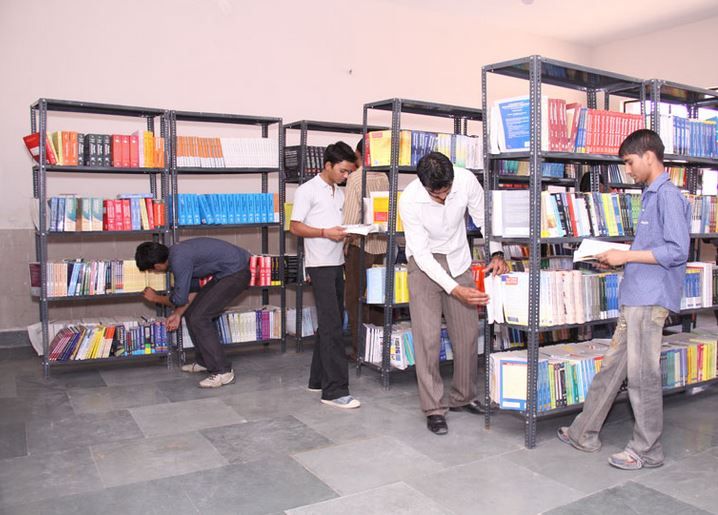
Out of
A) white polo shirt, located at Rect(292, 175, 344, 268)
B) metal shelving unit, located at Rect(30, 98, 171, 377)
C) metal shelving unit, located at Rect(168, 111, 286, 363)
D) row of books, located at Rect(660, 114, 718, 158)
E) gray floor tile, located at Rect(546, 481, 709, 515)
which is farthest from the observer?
metal shelving unit, located at Rect(168, 111, 286, 363)

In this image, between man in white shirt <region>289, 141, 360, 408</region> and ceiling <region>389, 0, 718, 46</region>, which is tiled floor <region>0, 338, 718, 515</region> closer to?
man in white shirt <region>289, 141, 360, 408</region>

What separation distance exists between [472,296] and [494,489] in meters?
1.13

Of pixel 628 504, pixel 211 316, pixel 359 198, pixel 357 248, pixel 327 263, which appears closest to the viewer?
pixel 628 504

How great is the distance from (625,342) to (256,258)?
3852 millimetres

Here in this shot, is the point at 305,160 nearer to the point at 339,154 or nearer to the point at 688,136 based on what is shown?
the point at 339,154

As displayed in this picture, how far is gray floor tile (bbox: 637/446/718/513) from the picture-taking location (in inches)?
131

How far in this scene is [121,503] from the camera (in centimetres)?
331

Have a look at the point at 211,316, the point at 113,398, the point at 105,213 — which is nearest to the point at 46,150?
the point at 105,213

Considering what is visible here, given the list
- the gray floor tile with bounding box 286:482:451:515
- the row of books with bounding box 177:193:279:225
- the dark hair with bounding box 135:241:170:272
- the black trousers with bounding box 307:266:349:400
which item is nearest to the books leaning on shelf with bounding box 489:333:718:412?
the gray floor tile with bounding box 286:482:451:515

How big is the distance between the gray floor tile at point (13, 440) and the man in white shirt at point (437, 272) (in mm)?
2462

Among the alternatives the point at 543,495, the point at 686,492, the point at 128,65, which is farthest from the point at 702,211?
the point at 128,65

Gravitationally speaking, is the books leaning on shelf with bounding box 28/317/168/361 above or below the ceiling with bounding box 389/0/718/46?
below

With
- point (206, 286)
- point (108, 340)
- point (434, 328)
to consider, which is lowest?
point (108, 340)

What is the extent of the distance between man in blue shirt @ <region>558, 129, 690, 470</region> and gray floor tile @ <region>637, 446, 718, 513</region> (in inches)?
4.6
